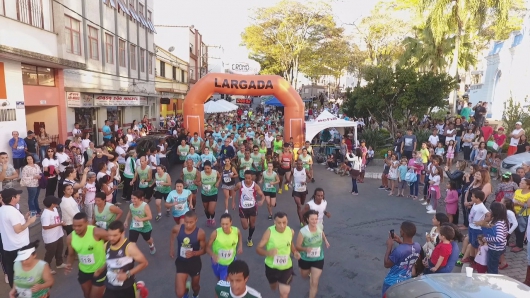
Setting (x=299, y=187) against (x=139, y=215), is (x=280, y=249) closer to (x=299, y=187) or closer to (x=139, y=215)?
(x=139, y=215)

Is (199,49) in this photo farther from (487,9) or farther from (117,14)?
(487,9)

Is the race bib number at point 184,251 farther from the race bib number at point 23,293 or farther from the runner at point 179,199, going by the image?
the runner at point 179,199

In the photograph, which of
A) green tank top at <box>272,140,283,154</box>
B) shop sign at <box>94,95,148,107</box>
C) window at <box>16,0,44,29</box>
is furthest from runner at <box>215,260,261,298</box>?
shop sign at <box>94,95,148,107</box>

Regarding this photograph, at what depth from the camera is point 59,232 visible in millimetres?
5875

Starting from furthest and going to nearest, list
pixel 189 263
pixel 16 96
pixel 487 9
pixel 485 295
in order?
pixel 487 9, pixel 16 96, pixel 189 263, pixel 485 295

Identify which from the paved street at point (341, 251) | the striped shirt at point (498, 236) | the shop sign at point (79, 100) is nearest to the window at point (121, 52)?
the shop sign at point (79, 100)

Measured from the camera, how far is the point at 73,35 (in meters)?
16.6

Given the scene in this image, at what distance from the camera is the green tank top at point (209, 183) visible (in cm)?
822

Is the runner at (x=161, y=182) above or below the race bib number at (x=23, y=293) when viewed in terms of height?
above

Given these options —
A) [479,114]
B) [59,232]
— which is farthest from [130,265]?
[479,114]

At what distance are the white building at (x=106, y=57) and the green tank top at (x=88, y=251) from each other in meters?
13.1

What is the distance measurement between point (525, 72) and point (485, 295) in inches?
966

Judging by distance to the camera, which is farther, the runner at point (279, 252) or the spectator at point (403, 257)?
the runner at point (279, 252)

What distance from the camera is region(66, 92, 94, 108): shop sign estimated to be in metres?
16.0
